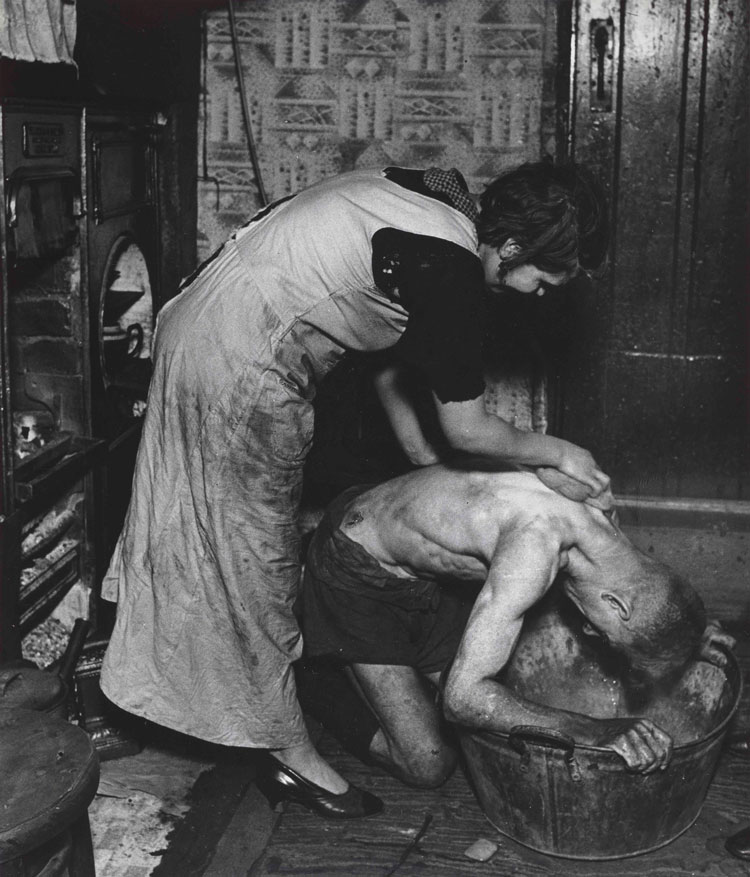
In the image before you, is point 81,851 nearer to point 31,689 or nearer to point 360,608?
point 31,689

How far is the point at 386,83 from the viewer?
470 cm

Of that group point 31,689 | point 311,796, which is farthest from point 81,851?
point 311,796

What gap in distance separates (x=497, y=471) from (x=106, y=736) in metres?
1.59

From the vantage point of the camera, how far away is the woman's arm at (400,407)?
12.1 ft

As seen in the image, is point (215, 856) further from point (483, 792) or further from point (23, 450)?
point (23, 450)

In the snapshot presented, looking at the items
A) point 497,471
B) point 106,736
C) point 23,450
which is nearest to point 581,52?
point 497,471

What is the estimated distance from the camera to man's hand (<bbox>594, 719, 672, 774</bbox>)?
281cm

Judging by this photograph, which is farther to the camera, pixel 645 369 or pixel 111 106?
pixel 645 369

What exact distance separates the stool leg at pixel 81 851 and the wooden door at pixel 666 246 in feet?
9.87

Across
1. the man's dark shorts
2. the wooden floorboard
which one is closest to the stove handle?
the man's dark shorts

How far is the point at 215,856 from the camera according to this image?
10.3ft

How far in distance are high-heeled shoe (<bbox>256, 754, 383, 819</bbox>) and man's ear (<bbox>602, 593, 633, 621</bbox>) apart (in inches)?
37.8

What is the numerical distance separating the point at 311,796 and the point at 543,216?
1812 millimetres

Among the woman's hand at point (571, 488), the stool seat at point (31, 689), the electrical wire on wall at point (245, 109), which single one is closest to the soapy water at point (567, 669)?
the woman's hand at point (571, 488)
